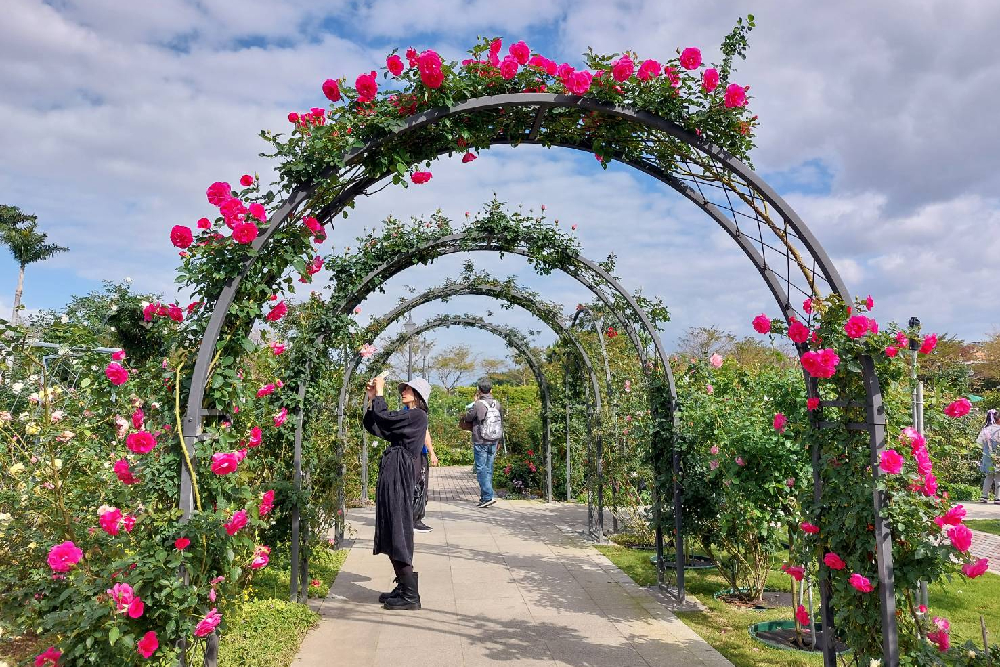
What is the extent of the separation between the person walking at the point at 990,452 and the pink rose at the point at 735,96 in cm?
873

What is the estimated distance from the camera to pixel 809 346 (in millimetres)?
3283

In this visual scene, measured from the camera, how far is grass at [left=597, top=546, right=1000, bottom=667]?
393 centimetres

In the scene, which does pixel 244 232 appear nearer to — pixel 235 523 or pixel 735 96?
pixel 235 523

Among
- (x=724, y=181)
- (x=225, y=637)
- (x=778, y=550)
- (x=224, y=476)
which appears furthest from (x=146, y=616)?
(x=778, y=550)

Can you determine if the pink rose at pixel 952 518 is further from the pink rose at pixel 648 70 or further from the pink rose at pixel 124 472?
the pink rose at pixel 124 472

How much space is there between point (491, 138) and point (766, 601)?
3930mm

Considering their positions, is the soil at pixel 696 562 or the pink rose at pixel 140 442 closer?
the pink rose at pixel 140 442

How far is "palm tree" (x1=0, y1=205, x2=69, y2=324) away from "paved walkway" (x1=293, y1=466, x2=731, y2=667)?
92.6ft

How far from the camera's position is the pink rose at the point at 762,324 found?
3451mm

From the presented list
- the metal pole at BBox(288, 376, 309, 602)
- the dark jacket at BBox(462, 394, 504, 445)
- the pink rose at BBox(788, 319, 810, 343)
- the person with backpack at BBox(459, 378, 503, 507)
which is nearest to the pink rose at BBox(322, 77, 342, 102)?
the pink rose at BBox(788, 319, 810, 343)

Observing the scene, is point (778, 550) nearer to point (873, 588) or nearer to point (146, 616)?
point (873, 588)

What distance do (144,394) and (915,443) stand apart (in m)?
3.19

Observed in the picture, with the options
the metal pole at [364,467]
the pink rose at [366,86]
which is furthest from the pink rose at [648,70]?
the metal pole at [364,467]

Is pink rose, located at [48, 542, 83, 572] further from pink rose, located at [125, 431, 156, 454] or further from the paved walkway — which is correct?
the paved walkway
